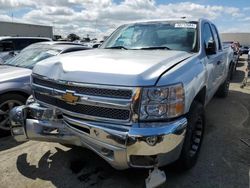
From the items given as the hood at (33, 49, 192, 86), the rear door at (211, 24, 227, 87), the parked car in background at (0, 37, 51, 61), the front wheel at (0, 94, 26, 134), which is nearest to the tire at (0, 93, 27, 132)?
the front wheel at (0, 94, 26, 134)

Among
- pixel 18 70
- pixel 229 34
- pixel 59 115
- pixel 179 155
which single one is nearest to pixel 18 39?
pixel 18 70

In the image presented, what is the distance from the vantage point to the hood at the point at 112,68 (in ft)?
8.59

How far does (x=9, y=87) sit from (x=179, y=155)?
2954 mm

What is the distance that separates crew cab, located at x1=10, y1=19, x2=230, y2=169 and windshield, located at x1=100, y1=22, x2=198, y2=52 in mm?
445

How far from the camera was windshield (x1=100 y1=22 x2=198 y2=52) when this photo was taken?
13.1 ft

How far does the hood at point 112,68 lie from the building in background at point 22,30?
30.2 m

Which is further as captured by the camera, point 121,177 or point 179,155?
point 121,177

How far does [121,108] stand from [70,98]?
1.99 feet

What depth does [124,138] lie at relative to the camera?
2582mm

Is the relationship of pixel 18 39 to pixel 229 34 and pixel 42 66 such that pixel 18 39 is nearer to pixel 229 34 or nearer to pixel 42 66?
pixel 42 66

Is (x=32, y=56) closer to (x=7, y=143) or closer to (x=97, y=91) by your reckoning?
(x=7, y=143)

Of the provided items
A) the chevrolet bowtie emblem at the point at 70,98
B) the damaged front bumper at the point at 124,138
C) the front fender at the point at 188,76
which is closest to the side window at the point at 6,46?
the damaged front bumper at the point at 124,138

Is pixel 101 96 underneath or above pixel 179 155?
above

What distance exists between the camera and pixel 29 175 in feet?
11.2
